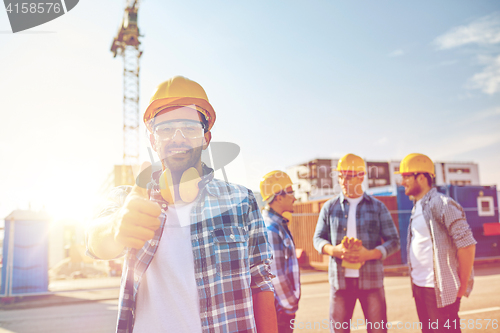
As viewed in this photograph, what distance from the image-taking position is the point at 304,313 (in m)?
6.89

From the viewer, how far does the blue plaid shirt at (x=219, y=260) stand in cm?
153

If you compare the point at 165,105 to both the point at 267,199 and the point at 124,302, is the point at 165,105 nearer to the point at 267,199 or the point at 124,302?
the point at 124,302

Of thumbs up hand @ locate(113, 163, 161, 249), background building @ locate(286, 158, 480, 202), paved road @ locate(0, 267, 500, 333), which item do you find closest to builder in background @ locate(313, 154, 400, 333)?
paved road @ locate(0, 267, 500, 333)

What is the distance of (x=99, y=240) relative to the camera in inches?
51.9

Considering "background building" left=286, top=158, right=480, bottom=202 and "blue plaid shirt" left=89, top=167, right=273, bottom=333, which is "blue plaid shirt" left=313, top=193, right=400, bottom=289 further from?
"background building" left=286, top=158, right=480, bottom=202

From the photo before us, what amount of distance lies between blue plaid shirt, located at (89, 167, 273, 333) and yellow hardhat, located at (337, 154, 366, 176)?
2.43 metres

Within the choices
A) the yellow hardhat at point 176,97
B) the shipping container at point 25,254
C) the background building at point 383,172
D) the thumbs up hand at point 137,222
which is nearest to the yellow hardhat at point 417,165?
the yellow hardhat at point 176,97

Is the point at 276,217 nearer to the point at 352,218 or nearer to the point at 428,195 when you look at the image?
the point at 352,218

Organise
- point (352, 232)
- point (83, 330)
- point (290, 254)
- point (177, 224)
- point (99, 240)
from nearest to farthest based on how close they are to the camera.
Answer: point (99, 240) → point (177, 224) → point (290, 254) → point (352, 232) → point (83, 330)

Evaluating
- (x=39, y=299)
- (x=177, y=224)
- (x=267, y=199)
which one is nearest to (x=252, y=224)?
(x=177, y=224)

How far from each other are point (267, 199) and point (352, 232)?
3.25ft

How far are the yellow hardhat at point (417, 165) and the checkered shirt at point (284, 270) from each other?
1.54 meters

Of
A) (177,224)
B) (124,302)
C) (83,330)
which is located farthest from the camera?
(83,330)

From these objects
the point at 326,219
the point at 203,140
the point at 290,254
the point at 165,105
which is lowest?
the point at 290,254
